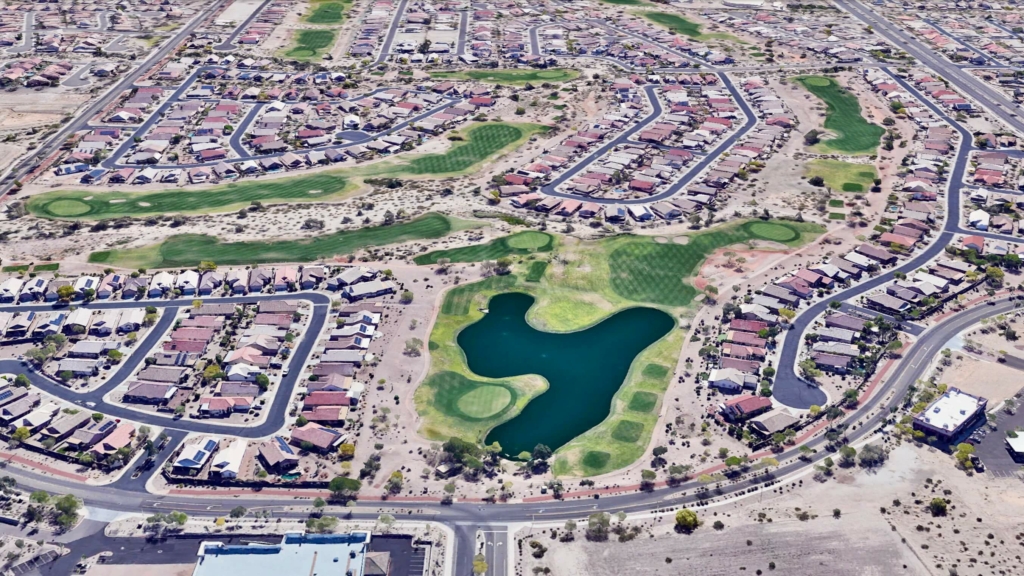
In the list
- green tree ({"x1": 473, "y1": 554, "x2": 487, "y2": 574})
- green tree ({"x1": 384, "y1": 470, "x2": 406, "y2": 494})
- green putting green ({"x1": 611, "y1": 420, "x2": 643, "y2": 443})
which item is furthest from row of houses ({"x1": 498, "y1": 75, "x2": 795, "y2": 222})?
green tree ({"x1": 473, "y1": 554, "x2": 487, "y2": 574})

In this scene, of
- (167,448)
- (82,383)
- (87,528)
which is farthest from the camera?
(82,383)

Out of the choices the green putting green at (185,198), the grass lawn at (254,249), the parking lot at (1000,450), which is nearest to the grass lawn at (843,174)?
the parking lot at (1000,450)

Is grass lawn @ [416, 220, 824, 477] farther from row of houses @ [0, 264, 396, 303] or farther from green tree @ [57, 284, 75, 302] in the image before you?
green tree @ [57, 284, 75, 302]

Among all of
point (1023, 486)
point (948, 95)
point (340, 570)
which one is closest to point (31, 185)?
point (340, 570)

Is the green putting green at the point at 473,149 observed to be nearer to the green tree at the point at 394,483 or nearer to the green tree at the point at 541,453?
the green tree at the point at 541,453

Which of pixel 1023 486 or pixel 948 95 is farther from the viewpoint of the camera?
pixel 948 95

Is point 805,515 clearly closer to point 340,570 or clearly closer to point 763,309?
point 763,309
